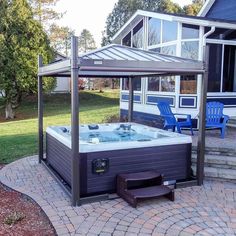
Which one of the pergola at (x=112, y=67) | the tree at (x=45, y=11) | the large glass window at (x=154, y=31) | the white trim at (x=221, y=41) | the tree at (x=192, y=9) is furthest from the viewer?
the tree at (x=192, y=9)

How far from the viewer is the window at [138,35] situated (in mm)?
11250

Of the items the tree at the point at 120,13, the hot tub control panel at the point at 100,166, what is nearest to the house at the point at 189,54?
the hot tub control panel at the point at 100,166

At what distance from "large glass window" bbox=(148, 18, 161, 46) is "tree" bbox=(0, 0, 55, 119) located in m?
7.29

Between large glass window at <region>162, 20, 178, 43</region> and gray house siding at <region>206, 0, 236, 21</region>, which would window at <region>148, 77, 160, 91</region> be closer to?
large glass window at <region>162, 20, 178, 43</region>

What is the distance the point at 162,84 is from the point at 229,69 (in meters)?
2.17

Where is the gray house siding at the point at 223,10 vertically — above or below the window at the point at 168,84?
above

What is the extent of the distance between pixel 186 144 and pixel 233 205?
135cm

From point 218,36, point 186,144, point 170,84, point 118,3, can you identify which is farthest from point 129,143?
point 118,3

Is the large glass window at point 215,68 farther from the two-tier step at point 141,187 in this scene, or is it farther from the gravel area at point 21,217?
the gravel area at point 21,217

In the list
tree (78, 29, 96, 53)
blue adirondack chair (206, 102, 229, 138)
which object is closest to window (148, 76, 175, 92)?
blue adirondack chair (206, 102, 229, 138)

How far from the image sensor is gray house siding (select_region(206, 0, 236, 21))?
11070mm

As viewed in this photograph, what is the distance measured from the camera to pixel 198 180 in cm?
525

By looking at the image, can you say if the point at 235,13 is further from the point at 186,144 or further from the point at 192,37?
the point at 186,144

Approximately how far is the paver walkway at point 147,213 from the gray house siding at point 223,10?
26.0ft
